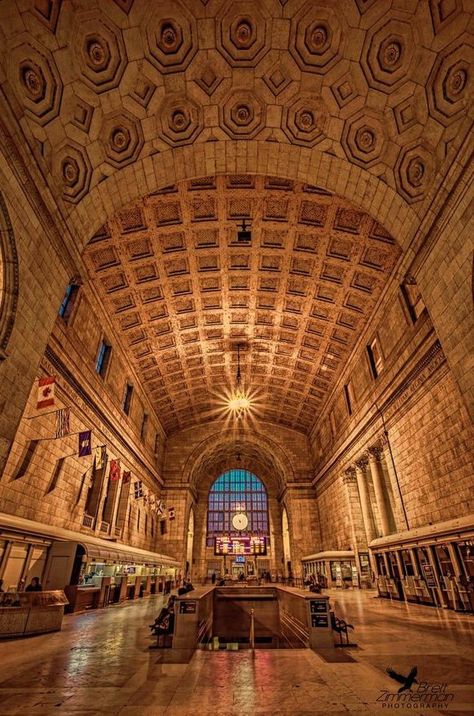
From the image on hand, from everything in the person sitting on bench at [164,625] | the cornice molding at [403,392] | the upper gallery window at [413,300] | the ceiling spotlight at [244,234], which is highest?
the ceiling spotlight at [244,234]

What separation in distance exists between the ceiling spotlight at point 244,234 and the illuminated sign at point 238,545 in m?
21.8

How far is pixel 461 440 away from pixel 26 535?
12.6 meters

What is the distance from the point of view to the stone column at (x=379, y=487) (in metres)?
17.0

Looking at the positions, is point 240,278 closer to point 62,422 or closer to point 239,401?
point 62,422

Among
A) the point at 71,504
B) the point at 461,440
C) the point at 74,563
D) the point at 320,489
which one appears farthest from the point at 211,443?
the point at 461,440

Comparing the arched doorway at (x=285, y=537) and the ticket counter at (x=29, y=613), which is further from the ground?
the arched doorway at (x=285, y=537)

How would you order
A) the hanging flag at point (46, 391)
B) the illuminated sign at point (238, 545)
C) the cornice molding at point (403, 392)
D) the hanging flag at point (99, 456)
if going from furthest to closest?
→ 1. the illuminated sign at point (238, 545)
2. the hanging flag at point (99, 456)
3. the cornice molding at point (403, 392)
4. the hanging flag at point (46, 391)

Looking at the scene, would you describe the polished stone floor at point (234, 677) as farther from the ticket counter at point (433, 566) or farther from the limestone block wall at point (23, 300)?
the limestone block wall at point (23, 300)

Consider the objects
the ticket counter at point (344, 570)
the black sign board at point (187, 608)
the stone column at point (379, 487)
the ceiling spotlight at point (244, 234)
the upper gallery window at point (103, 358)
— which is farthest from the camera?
the ticket counter at point (344, 570)

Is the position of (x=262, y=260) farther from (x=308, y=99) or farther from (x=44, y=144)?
(x=44, y=144)

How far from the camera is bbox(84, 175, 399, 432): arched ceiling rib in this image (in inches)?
561

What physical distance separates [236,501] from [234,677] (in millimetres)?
36492

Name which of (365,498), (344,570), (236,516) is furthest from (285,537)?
(365,498)

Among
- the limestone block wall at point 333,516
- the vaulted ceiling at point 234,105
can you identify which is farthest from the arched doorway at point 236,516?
the vaulted ceiling at point 234,105
